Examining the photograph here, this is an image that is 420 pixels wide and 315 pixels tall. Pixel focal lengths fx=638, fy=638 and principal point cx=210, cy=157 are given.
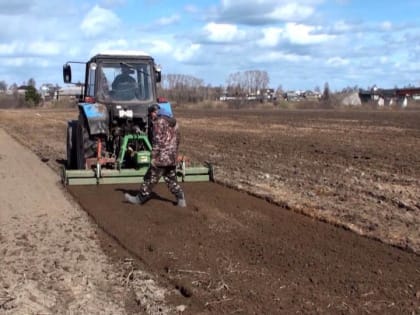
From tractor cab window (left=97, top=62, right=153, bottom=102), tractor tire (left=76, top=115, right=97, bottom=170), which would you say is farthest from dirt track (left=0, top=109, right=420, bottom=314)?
tractor cab window (left=97, top=62, right=153, bottom=102)

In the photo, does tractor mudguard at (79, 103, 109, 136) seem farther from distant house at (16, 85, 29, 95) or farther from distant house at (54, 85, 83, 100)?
distant house at (16, 85, 29, 95)

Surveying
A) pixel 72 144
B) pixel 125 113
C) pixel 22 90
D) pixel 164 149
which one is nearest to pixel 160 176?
pixel 164 149

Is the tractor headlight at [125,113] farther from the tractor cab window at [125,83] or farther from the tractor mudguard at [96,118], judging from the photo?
the tractor cab window at [125,83]

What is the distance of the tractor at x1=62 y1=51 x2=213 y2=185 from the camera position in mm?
11516

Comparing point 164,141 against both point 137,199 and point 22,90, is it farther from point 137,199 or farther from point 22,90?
point 22,90

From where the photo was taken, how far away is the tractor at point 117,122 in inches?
453

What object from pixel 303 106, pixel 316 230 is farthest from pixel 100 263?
pixel 303 106

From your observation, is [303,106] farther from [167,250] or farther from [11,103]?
[167,250]

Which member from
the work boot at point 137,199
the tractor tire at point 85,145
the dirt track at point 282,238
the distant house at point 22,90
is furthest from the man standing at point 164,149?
the distant house at point 22,90

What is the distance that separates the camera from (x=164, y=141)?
370 inches

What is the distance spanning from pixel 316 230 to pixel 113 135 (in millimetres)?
5578

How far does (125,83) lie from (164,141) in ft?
11.2

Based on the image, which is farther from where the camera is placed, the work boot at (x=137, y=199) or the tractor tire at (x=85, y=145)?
the tractor tire at (x=85, y=145)

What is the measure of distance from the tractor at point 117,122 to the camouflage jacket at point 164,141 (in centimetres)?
199
